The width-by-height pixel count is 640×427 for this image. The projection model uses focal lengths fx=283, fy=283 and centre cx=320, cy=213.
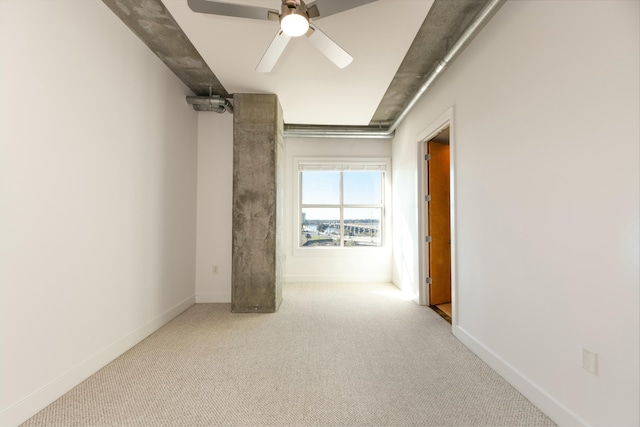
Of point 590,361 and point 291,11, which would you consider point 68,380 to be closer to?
point 291,11

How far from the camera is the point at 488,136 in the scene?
2.27 metres

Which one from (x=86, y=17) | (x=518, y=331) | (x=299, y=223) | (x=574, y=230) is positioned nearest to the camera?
(x=574, y=230)

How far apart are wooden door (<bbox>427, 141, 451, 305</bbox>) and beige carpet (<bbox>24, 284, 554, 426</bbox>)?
0.79 metres

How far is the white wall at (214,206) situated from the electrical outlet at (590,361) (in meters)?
3.67

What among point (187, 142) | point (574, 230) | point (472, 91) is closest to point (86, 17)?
point (187, 142)

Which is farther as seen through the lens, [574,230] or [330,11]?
[330,11]

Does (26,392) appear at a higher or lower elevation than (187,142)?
lower

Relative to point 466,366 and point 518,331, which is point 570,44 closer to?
point 518,331

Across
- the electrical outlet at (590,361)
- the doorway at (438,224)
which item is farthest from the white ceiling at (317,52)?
the electrical outlet at (590,361)

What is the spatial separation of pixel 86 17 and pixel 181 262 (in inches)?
100.0

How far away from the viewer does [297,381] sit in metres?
1.99

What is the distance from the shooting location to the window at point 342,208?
531cm

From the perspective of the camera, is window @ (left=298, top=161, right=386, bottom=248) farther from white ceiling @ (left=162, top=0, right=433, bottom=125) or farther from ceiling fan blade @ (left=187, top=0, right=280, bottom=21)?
ceiling fan blade @ (left=187, top=0, right=280, bottom=21)

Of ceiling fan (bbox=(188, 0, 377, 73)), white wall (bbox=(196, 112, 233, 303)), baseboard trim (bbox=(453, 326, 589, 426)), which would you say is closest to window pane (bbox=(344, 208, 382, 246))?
white wall (bbox=(196, 112, 233, 303))
